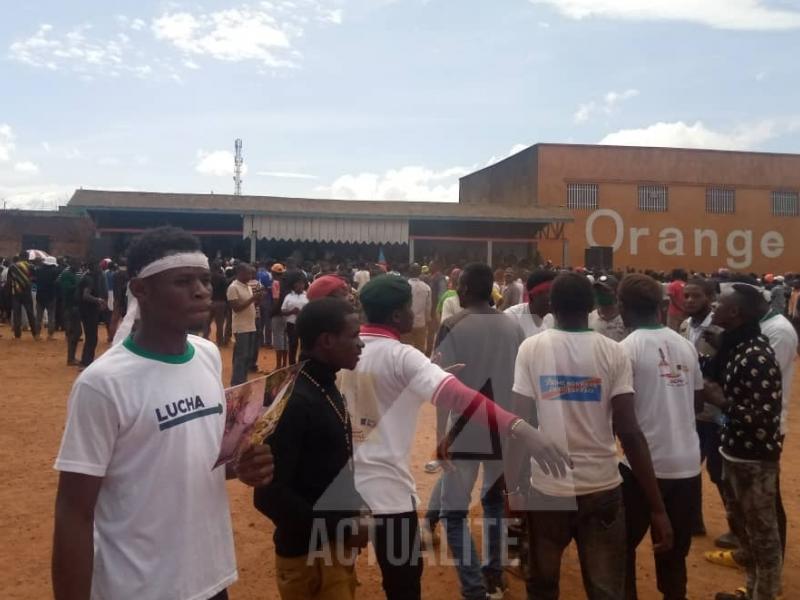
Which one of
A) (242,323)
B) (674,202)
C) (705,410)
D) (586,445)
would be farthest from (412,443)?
(674,202)

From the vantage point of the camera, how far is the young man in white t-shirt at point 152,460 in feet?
6.02

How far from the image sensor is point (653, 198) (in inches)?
1403

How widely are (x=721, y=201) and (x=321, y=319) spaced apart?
1495 inches

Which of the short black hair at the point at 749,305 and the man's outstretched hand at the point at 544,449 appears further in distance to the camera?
the short black hair at the point at 749,305

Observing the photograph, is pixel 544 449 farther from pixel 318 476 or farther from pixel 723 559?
pixel 723 559

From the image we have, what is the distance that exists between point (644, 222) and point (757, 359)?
109 ft

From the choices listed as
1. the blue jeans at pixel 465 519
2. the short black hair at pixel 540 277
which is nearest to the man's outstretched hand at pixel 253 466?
the blue jeans at pixel 465 519

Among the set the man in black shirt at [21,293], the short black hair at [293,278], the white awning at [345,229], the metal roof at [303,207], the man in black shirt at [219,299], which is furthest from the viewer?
the white awning at [345,229]

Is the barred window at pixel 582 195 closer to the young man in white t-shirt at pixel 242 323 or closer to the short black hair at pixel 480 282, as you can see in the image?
the young man in white t-shirt at pixel 242 323

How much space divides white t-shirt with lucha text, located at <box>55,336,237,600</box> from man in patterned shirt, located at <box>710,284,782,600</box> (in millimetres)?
2919

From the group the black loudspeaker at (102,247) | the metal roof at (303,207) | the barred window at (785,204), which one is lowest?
the black loudspeaker at (102,247)

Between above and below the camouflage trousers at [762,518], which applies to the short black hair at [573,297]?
above

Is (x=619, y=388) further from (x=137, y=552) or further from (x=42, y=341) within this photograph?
(x=42, y=341)

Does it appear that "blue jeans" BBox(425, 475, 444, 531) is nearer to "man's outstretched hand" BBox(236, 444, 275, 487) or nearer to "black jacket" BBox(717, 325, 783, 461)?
"black jacket" BBox(717, 325, 783, 461)
